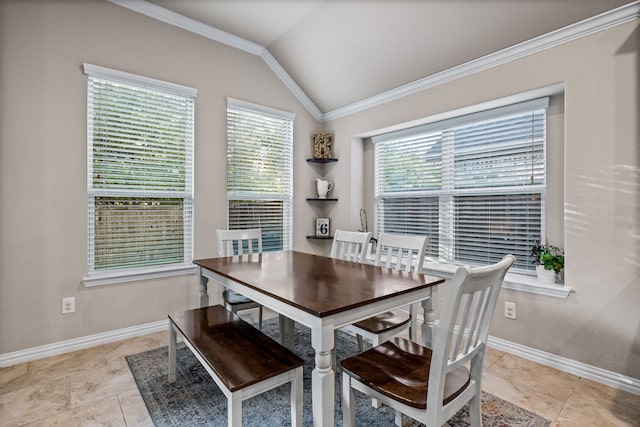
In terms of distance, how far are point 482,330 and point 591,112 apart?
1.89 m

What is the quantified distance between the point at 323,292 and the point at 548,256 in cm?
197

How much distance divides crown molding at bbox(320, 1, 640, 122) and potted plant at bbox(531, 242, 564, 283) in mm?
1552

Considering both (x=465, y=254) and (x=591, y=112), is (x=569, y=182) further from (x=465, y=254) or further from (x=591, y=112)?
(x=465, y=254)

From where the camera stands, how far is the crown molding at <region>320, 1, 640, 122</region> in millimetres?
2053

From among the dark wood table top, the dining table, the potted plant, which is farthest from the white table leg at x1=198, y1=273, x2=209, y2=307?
the potted plant

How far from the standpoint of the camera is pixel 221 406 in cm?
187

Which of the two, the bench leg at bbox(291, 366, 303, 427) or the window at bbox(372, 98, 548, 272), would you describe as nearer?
the bench leg at bbox(291, 366, 303, 427)

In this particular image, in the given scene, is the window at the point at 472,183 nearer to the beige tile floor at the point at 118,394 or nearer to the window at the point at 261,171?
the beige tile floor at the point at 118,394

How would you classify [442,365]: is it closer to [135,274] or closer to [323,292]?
[323,292]

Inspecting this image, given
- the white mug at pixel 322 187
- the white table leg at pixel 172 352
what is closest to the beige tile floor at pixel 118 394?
the white table leg at pixel 172 352

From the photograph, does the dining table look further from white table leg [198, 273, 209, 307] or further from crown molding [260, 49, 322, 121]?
crown molding [260, 49, 322, 121]

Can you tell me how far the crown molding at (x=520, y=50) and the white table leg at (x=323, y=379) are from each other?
262 cm

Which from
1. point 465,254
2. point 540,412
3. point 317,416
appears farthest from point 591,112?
point 317,416

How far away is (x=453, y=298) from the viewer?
3.46 feet
